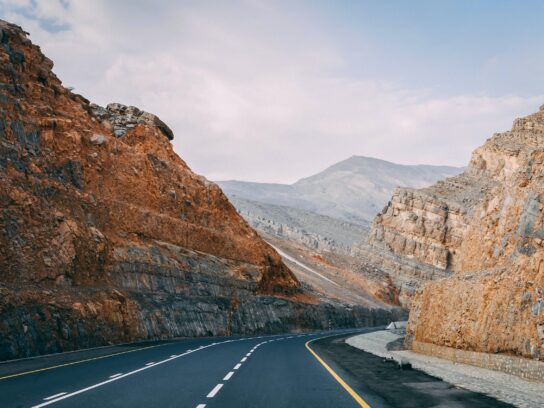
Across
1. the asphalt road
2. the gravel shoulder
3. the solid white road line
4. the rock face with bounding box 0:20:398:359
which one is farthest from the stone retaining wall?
the rock face with bounding box 0:20:398:359

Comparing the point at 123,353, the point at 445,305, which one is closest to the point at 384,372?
the point at 445,305

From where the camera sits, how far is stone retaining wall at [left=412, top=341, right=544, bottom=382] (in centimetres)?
1672

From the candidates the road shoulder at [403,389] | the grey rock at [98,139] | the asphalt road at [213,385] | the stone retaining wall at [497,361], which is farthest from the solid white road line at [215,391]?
the grey rock at [98,139]

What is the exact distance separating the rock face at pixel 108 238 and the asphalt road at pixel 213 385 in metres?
5.93

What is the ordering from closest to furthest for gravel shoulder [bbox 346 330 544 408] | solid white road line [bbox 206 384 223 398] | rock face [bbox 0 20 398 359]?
gravel shoulder [bbox 346 330 544 408], solid white road line [bbox 206 384 223 398], rock face [bbox 0 20 398 359]

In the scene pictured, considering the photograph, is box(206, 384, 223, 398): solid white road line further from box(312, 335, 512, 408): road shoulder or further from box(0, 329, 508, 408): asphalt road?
box(312, 335, 512, 408): road shoulder

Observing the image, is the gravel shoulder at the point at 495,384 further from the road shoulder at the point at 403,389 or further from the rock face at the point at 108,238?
the rock face at the point at 108,238

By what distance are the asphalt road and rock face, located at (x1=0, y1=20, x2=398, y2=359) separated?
5926mm

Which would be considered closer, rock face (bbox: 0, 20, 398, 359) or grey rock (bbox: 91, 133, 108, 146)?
rock face (bbox: 0, 20, 398, 359)

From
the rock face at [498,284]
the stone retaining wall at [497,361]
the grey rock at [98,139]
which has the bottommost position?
the stone retaining wall at [497,361]

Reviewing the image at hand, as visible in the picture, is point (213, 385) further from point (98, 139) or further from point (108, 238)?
point (98, 139)

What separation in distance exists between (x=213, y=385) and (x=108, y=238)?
3219 centimetres

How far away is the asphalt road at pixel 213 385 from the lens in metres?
11.9

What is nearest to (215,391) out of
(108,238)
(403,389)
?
(403,389)
